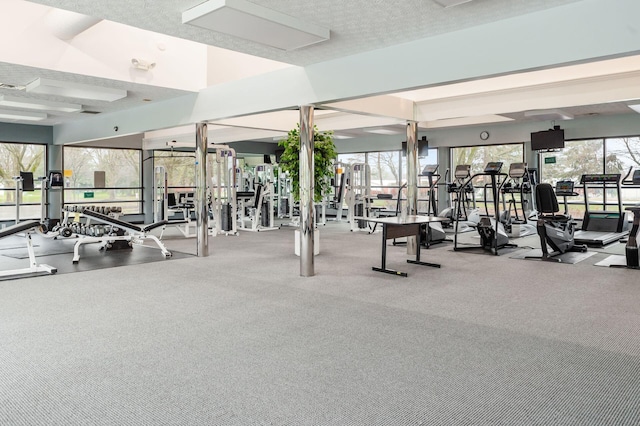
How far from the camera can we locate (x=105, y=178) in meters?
12.8

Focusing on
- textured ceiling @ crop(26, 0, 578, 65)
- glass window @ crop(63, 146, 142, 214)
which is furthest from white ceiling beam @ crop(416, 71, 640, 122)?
glass window @ crop(63, 146, 142, 214)

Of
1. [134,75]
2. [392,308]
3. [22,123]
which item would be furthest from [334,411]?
[22,123]

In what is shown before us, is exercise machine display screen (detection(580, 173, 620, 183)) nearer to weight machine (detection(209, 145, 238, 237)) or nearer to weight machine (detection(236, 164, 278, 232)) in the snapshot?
weight machine (detection(236, 164, 278, 232))

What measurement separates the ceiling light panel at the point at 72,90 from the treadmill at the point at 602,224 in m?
7.55

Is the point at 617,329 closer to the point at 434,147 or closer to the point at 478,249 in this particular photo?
the point at 478,249

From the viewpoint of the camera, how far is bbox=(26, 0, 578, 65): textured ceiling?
3.58 metres

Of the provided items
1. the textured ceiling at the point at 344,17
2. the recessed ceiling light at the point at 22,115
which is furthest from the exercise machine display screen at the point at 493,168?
the recessed ceiling light at the point at 22,115

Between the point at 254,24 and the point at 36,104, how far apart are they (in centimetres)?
555

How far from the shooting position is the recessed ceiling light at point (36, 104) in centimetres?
726

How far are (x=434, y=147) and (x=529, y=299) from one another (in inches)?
349

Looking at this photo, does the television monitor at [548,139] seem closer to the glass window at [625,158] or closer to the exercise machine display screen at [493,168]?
the glass window at [625,158]

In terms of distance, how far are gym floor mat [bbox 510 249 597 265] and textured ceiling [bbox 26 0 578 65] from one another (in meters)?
3.84

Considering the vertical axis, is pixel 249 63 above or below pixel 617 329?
above

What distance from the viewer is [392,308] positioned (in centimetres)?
406
